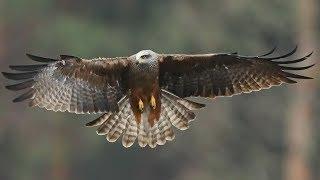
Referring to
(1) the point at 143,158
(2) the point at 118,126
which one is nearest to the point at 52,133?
(1) the point at 143,158

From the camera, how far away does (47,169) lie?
94.5ft

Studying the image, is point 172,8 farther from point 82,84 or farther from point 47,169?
point 82,84

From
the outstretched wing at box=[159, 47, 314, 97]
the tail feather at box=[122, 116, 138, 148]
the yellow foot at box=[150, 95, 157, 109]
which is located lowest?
the tail feather at box=[122, 116, 138, 148]

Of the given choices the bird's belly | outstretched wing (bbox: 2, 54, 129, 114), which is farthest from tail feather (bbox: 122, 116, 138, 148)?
outstretched wing (bbox: 2, 54, 129, 114)

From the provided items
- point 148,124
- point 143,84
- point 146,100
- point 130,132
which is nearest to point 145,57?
point 143,84

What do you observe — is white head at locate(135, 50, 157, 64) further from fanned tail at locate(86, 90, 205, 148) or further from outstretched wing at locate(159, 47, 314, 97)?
fanned tail at locate(86, 90, 205, 148)

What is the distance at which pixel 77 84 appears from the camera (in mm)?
12336

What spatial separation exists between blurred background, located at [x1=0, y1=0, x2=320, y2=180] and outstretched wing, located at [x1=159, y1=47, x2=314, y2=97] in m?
12.9

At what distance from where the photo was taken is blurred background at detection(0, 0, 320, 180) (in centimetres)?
2689

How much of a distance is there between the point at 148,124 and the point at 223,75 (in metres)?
0.99

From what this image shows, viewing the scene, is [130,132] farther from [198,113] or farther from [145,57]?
[198,113]

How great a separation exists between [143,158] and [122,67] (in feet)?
59.7

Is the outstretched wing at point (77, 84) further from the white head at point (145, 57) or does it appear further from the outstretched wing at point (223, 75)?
the outstretched wing at point (223, 75)

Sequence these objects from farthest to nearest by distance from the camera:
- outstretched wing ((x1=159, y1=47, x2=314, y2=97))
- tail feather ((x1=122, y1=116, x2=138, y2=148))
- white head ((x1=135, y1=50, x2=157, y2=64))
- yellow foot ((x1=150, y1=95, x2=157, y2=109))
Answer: tail feather ((x1=122, y1=116, x2=138, y2=148)) < outstretched wing ((x1=159, y1=47, x2=314, y2=97)) < yellow foot ((x1=150, y1=95, x2=157, y2=109)) < white head ((x1=135, y1=50, x2=157, y2=64))
